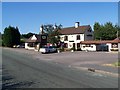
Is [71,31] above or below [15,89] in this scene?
above

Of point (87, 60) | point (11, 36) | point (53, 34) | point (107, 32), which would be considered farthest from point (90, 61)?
point (11, 36)

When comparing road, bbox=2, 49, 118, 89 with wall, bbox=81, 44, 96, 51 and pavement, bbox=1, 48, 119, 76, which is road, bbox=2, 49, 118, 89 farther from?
wall, bbox=81, 44, 96, 51

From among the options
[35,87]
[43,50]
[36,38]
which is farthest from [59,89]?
[36,38]

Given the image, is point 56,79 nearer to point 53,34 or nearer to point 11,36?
point 53,34

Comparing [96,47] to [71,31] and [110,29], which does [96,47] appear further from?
[110,29]

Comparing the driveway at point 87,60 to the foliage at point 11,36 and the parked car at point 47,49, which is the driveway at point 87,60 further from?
the foliage at point 11,36

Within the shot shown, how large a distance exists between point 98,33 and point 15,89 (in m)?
91.4

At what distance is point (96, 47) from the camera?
7675cm

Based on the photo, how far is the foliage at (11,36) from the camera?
106 metres

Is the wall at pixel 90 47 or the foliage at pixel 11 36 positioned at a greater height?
the foliage at pixel 11 36

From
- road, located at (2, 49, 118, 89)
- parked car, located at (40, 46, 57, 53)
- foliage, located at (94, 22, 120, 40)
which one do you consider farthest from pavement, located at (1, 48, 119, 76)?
foliage, located at (94, 22, 120, 40)

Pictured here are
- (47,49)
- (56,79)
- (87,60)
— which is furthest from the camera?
(47,49)

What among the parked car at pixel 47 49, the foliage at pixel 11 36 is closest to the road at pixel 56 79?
the parked car at pixel 47 49

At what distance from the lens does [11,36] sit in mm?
106188
